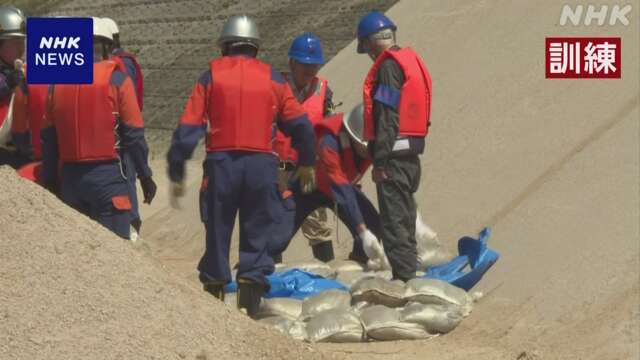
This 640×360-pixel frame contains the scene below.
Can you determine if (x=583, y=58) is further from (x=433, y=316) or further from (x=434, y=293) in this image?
(x=433, y=316)

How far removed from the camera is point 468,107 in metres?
10.6

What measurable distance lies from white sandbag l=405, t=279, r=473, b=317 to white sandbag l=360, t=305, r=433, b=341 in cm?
15

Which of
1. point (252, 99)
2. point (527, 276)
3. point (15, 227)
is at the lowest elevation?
point (527, 276)

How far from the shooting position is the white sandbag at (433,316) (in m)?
7.43

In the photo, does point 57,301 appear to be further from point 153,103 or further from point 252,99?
point 153,103

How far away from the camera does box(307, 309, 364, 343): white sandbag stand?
7.26 meters

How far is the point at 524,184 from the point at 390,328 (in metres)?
2.28

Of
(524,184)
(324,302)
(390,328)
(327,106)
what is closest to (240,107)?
(324,302)

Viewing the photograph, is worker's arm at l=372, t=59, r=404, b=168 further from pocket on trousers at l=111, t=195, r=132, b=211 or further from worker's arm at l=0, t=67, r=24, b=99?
worker's arm at l=0, t=67, r=24, b=99

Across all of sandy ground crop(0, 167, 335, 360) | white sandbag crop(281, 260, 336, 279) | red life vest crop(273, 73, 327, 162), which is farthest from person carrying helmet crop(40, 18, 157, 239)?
red life vest crop(273, 73, 327, 162)

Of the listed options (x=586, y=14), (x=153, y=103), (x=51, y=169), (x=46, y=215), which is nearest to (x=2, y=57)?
(x=51, y=169)

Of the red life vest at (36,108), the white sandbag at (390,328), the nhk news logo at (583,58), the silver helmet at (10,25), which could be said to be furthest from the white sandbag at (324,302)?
the nhk news logo at (583,58)

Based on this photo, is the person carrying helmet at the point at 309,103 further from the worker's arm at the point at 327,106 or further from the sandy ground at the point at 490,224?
the sandy ground at the point at 490,224

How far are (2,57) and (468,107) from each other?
380 cm
